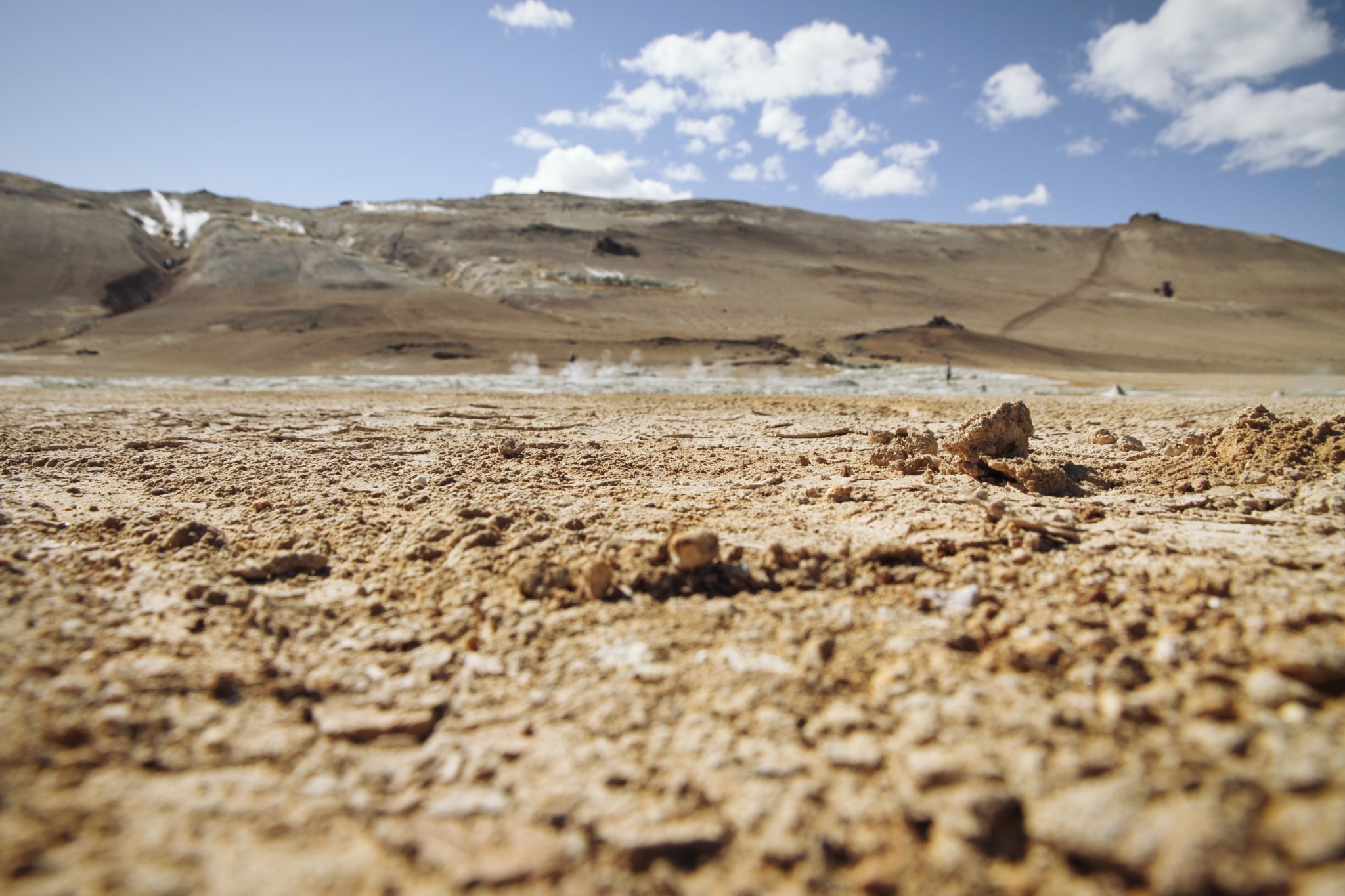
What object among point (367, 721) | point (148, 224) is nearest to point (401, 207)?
point (148, 224)

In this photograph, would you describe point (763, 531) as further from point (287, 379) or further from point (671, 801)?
point (287, 379)

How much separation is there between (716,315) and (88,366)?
25.7 m

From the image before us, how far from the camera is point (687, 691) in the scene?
2.02 metres

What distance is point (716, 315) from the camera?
37.5 metres

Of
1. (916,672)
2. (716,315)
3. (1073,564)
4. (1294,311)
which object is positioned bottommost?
(916,672)

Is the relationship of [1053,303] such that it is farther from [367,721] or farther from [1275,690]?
[367,721]

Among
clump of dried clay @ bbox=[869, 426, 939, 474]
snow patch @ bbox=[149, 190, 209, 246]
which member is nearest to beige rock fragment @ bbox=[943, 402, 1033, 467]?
clump of dried clay @ bbox=[869, 426, 939, 474]

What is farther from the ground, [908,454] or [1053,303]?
[1053,303]

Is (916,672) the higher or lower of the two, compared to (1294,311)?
lower

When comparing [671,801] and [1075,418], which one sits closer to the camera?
[671,801]

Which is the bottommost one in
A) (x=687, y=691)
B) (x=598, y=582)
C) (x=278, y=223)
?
(x=687, y=691)

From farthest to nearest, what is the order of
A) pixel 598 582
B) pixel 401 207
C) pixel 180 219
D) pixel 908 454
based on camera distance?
pixel 401 207 < pixel 180 219 < pixel 908 454 < pixel 598 582

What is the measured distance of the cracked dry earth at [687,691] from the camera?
1.46 metres

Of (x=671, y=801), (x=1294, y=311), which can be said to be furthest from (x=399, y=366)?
(x=1294, y=311)
